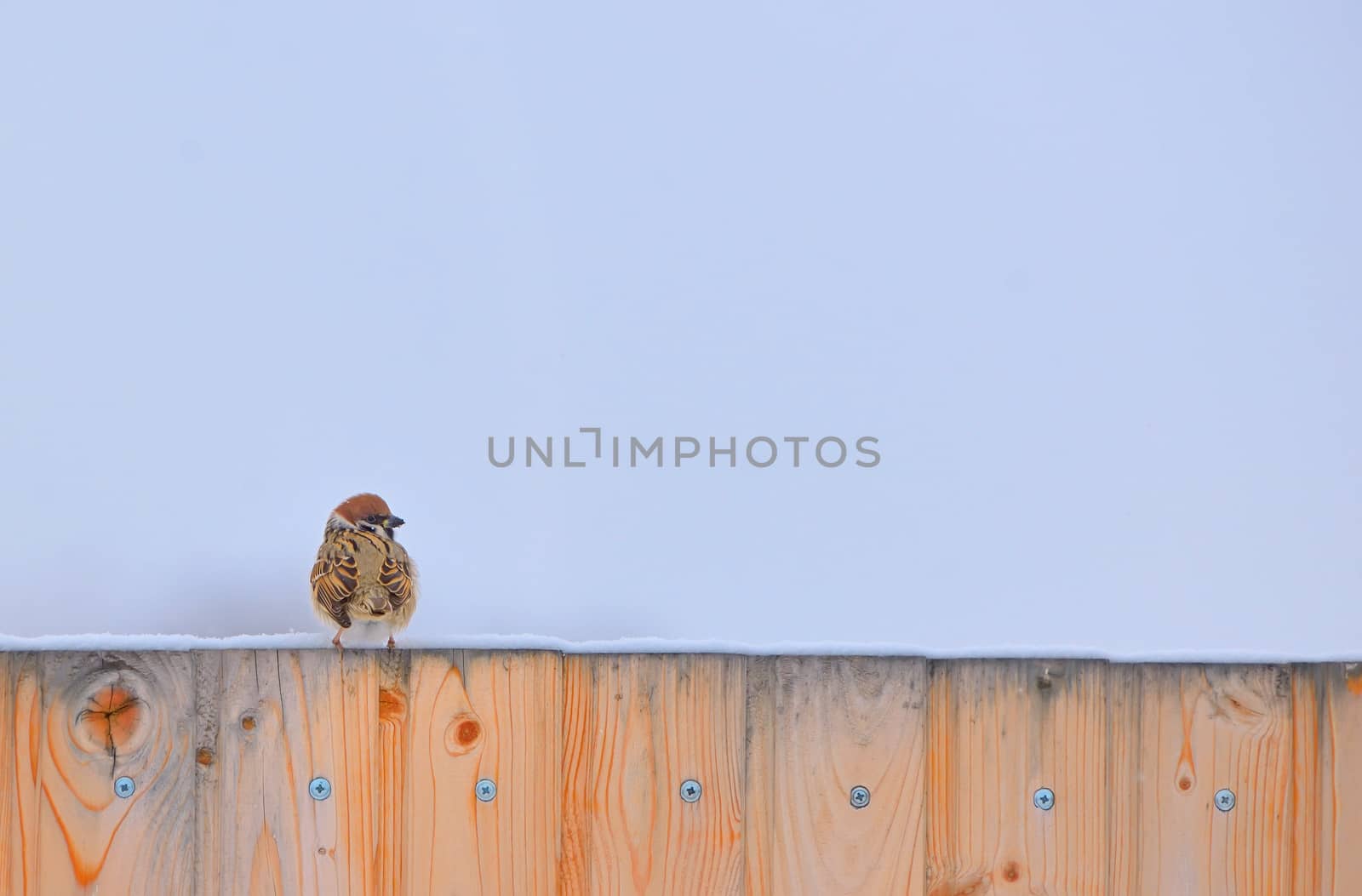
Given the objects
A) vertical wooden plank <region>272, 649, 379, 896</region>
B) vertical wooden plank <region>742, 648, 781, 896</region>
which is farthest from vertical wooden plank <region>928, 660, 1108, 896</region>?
vertical wooden plank <region>272, 649, 379, 896</region>

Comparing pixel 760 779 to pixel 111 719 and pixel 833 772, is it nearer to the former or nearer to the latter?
pixel 833 772

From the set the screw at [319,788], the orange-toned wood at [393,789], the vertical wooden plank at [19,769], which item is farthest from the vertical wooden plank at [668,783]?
the vertical wooden plank at [19,769]

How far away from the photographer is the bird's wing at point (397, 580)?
9.82 feet

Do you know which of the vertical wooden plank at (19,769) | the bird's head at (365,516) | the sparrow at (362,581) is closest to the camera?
the vertical wooden plank at (19,769)

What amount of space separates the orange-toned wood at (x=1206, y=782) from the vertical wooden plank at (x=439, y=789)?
32.7 inches

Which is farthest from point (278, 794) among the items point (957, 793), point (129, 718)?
point (957, 793)

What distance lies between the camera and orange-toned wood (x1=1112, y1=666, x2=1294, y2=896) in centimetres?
175

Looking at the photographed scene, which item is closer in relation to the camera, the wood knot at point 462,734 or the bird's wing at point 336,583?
the wood knot at point 462,734

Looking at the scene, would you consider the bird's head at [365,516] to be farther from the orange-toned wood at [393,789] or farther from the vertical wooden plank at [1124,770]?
the vertical wooden plank at [1124,770]

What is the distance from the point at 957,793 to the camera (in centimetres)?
175

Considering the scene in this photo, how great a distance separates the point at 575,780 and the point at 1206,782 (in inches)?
34.4

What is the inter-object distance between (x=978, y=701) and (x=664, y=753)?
0.44m

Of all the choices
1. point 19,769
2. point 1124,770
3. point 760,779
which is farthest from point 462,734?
point 1124,770

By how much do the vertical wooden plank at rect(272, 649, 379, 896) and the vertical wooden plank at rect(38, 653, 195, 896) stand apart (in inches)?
4.8
